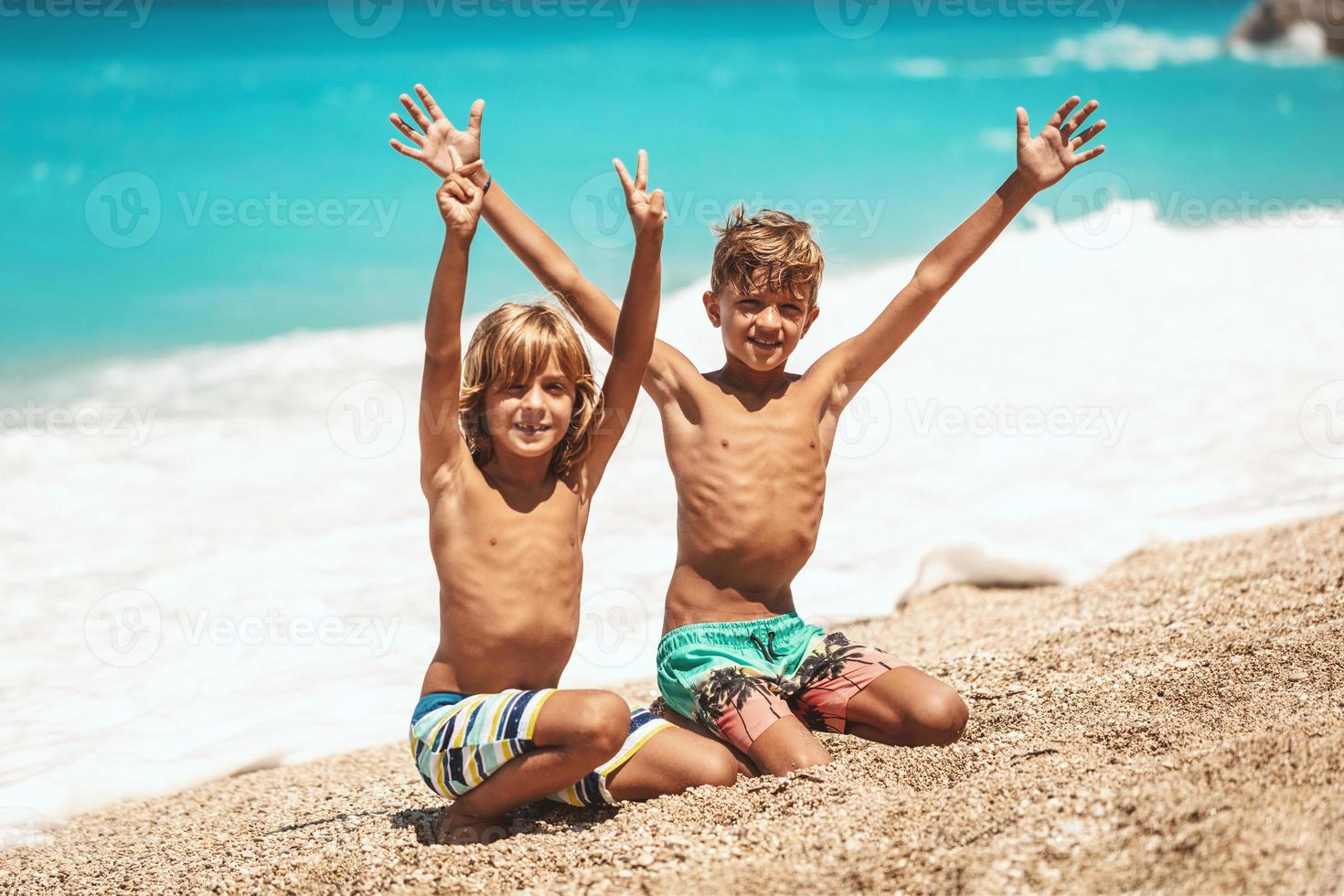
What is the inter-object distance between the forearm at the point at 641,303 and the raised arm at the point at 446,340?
0.39 metres

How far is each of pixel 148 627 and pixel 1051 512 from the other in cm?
488

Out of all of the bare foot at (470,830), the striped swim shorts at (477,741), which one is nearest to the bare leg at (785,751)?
the striped swim shorts at (477,741)

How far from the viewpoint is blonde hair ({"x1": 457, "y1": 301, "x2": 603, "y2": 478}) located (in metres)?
2.74

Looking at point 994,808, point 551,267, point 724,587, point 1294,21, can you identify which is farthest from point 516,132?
point 994,808

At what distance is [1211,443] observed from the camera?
7.56 metres

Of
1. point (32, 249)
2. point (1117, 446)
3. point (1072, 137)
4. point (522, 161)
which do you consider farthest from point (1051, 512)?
point (32, 249)

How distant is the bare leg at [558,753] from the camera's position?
8.21ft

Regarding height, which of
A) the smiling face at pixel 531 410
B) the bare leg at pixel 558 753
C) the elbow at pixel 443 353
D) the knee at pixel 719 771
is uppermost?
the elbow at pixel 443 353

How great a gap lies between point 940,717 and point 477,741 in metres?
1.14

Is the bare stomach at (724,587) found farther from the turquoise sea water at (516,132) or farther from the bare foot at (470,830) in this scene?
the turquoise sea water at (516,132)

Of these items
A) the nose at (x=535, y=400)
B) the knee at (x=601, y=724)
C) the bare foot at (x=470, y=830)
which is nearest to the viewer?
the knee at (x=601, y=724)

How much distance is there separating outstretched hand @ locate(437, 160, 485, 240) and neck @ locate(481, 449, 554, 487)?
1.78ft

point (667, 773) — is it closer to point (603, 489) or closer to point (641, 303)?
point (641, 303)

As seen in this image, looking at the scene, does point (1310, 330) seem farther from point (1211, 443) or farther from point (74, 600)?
point (74, 600)
